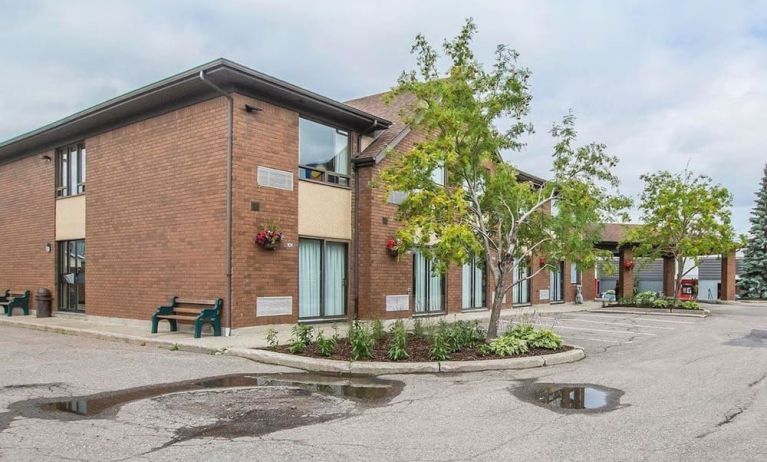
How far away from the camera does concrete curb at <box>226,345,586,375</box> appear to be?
9273 millimetres

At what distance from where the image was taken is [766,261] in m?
38.1

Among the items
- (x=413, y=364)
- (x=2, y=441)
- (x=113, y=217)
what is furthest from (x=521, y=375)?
(x=113, y=217)

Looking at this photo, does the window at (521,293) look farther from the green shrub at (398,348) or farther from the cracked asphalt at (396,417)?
the green shrub at (398,348)

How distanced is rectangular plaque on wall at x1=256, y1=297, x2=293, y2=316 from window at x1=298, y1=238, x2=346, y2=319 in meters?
0.68

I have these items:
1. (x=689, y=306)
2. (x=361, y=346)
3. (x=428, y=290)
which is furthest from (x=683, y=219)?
(x=361, y=346)

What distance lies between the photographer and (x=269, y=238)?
1336 cm

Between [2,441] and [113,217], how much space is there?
1165 cm

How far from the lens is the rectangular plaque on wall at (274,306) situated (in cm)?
1341

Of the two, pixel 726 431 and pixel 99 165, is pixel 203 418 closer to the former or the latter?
pixel 726 431

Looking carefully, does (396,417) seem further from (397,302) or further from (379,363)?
(397,302)

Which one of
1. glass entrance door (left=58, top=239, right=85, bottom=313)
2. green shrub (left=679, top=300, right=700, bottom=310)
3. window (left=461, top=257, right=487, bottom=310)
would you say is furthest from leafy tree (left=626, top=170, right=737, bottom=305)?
glass entrance door (left=58, top=239, right=85, bottom=313)

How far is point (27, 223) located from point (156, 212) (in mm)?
8160

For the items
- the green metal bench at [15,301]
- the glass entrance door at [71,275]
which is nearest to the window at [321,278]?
the glass entrance door at [71,275]

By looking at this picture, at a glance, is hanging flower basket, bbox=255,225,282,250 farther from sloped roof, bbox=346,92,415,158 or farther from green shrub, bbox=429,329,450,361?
green shrub, bbox=429,329,450,361
